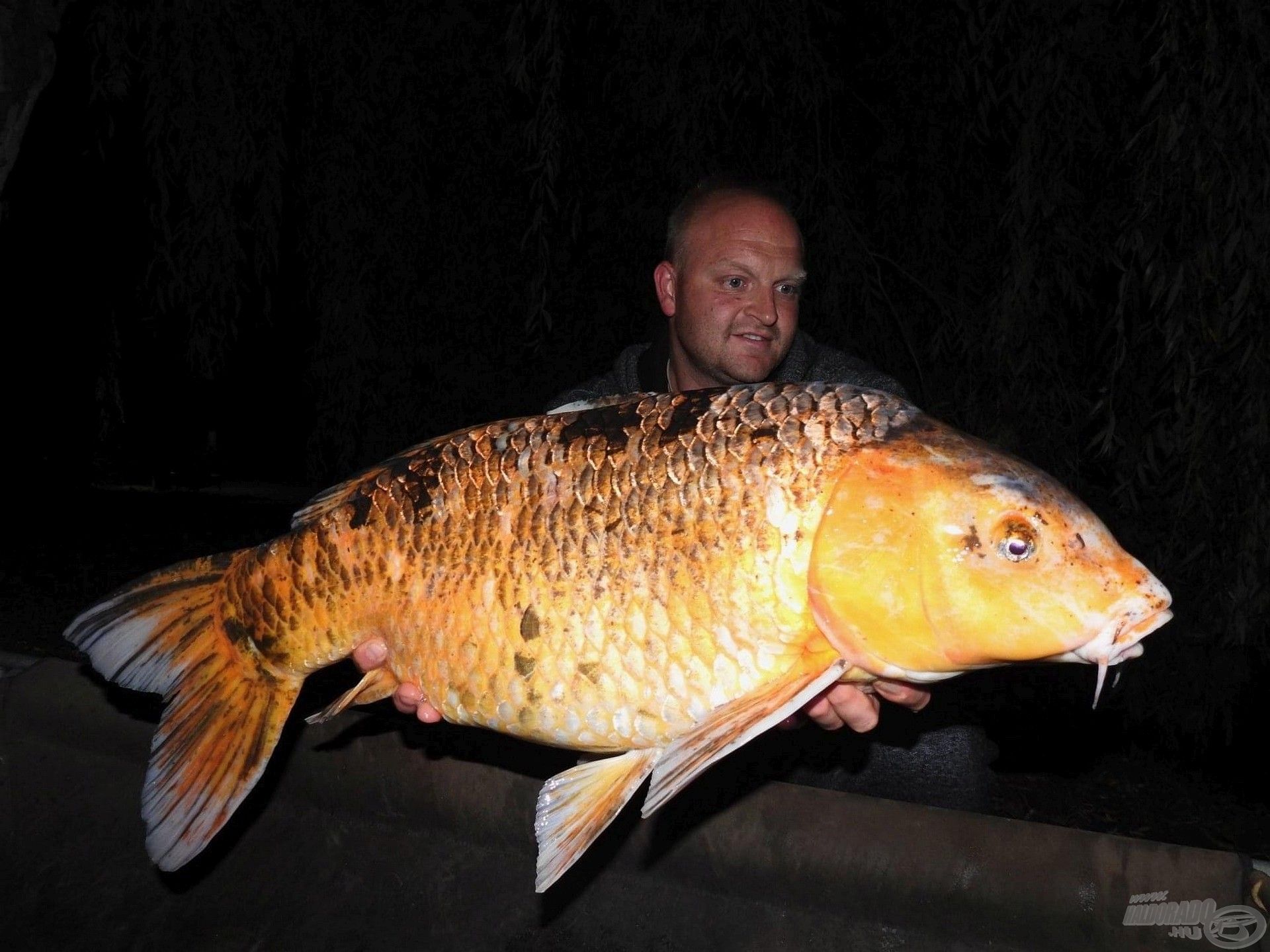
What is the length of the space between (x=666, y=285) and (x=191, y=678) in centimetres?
126

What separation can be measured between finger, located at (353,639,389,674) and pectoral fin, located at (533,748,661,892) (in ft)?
0.83

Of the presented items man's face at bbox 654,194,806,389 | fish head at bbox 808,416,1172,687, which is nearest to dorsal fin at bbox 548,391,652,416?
fish head at bbox 808,416,1172,687

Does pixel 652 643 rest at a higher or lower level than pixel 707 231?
lower

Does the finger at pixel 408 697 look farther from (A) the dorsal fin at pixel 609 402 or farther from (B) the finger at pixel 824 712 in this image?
(B) the finger at pixel 824 712

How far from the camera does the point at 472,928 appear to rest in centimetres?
126

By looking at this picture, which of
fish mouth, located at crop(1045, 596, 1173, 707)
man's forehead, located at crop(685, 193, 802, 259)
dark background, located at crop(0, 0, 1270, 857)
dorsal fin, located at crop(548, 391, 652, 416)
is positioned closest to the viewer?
fish mouth, located at crop(1045, 596, 1173, 707)

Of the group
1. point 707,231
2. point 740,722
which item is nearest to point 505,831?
point 740,722

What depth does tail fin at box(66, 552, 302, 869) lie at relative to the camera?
3.81 ft

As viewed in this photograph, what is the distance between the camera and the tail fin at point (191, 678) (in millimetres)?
1160

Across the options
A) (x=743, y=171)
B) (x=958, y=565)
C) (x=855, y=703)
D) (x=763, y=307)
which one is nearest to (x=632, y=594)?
(x=958, y=565)

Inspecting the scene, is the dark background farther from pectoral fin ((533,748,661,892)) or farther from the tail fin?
the tail fin

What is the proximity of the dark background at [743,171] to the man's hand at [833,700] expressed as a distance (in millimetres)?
829

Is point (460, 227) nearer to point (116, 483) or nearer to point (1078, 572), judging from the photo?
point (1078, 572)

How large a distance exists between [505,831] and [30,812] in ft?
2.60
